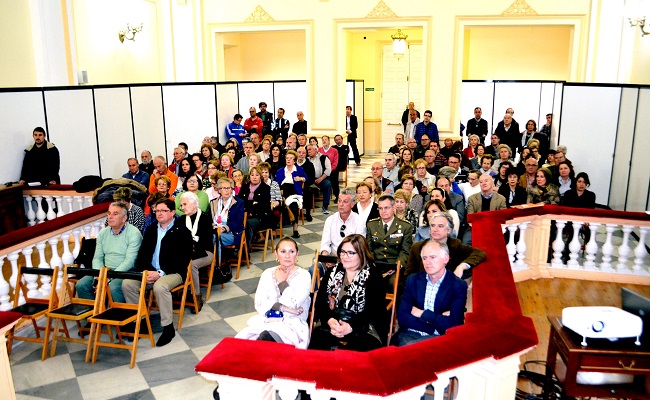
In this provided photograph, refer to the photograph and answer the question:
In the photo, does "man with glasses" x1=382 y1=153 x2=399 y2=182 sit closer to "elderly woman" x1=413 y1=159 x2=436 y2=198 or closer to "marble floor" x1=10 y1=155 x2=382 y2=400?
"elderly woman" x1=413 y1=159 x2=436 y2=198

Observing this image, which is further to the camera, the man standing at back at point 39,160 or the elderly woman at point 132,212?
the man standing at back at point 39,160

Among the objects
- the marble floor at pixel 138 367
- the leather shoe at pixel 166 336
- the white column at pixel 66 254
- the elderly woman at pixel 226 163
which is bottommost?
the marble floor at pixel 138 367

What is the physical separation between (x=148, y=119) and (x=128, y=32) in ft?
7.21

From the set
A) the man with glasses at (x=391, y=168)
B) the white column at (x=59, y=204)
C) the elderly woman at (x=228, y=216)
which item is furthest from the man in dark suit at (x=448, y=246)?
the white column at (x=59, y=204)

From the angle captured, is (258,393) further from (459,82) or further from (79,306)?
(459,82)

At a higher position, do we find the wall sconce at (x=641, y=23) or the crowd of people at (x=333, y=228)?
the wall sconce at (x=641, y=23)

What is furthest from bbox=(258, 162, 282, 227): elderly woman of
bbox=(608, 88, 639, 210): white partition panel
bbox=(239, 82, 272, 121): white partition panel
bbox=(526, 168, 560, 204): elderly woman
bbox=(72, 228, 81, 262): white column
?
bbox=(239, 82, 272, 121): white partition panel

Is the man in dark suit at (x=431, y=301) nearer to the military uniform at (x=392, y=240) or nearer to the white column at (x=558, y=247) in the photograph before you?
the military uniform at (x=392, y=240)

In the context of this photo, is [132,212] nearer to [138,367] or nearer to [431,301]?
[138,367]

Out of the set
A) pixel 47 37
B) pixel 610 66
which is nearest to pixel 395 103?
pixel 610 66

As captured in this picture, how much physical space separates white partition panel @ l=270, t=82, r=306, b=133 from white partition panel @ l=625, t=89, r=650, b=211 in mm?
9980

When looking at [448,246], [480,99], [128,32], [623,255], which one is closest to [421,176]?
[623,255]

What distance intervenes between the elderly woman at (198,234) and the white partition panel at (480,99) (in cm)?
1104

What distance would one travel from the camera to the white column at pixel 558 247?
20.6 ft
